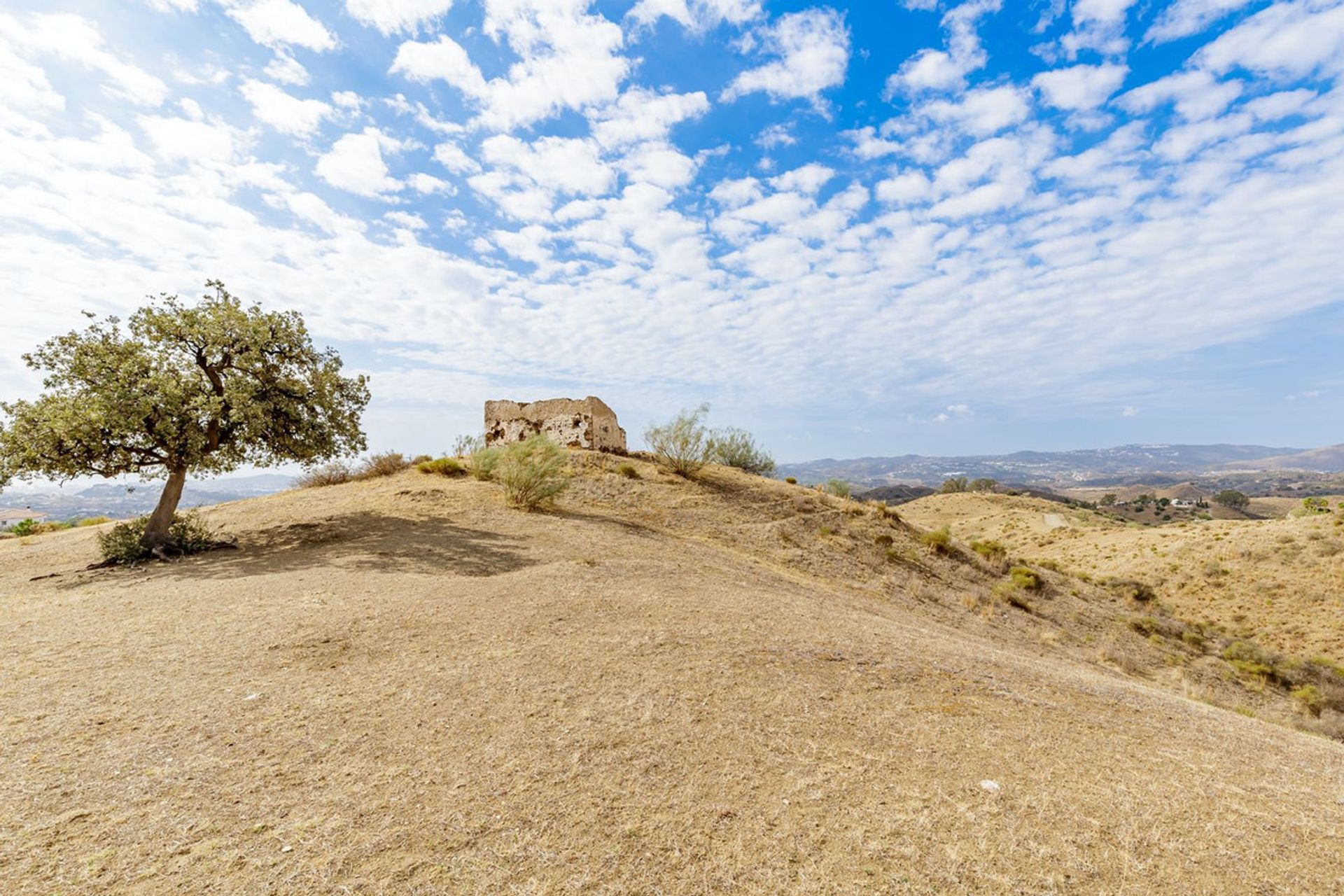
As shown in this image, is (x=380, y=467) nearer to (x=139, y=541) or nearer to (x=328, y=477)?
(x=328, y=477)

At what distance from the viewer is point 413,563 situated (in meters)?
9.95

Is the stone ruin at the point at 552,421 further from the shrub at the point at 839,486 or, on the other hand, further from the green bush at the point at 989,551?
the green bush at the point at 989,551

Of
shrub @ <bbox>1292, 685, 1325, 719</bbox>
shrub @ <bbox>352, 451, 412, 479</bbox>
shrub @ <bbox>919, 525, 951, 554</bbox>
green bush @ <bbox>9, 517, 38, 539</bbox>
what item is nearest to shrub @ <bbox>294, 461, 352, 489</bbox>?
shrub @ <bbox>352, 451, 412, 479</bbox>

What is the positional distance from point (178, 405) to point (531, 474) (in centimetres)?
762

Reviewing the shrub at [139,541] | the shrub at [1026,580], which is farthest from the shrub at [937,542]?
the shrub at [139,541]

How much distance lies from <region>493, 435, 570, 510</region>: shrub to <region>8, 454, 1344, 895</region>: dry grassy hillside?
20.4 ft

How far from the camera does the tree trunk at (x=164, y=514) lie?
38.7 ft

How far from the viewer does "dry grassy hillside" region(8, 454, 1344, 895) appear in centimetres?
301

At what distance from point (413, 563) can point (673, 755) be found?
293 inches

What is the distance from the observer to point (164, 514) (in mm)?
12266

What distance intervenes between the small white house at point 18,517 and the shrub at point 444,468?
14.2 meters

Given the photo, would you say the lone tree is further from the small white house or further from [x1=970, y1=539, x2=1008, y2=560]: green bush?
[x1=970, y1=539, x2=1008, y2=560]: green bush

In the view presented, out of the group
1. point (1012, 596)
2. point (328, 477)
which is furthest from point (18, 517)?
point (1012, 596)

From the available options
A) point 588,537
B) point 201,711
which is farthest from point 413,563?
point 201,711
